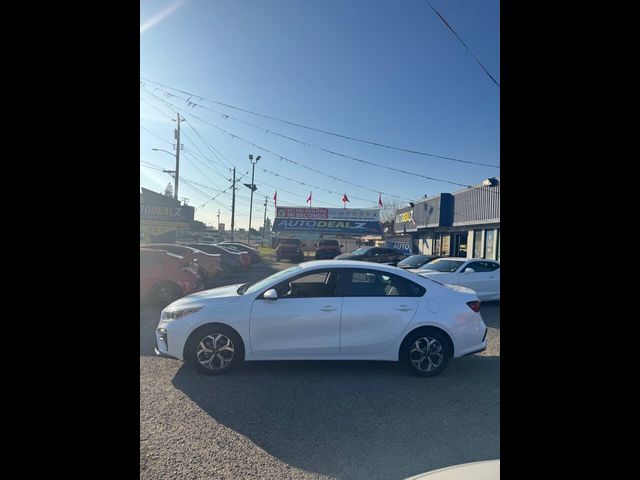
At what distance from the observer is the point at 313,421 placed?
3.16 metres

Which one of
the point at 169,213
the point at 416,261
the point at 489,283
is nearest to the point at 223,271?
the point at 169,213

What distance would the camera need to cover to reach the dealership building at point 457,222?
18234 millimetres

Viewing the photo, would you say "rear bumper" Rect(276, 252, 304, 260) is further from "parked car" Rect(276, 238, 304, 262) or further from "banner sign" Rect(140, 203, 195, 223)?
"banner sign" Rect(140, 203, 195, 223)

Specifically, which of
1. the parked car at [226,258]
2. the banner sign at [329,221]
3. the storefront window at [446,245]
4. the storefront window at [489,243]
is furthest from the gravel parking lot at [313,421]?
the banner sign at [329,221]

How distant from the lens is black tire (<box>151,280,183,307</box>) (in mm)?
8594

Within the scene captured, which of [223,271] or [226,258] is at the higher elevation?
[226,258]

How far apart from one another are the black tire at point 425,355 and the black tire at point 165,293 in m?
6.50

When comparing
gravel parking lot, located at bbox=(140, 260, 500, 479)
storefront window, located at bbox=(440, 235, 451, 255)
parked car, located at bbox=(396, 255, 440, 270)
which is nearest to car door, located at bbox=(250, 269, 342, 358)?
gravel parking lot, located at bbox=(140, 260, 500, 479)

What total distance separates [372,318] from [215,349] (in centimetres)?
203

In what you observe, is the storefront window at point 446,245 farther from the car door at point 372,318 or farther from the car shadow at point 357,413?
the car door at point 372,318

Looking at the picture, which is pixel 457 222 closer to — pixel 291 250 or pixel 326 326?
pixel 291 250
